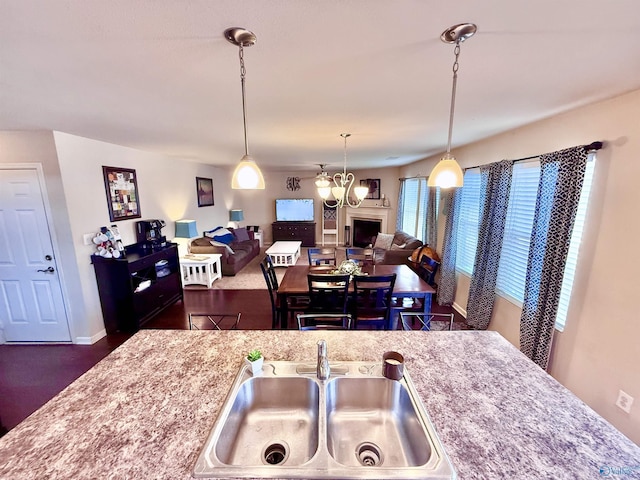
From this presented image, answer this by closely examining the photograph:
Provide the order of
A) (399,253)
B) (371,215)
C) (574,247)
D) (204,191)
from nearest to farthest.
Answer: (574,247)
(399,253)
(204,191)
(371,215)

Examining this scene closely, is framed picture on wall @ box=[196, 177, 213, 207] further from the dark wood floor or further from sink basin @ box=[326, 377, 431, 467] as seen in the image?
sink basin @ box=[326, 377, 431, 467]

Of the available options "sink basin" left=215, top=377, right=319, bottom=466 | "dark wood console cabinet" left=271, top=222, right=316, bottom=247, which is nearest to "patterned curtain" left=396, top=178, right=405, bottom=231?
"dark wood console cabinet" left=271, top=222, right=316, bottom=247

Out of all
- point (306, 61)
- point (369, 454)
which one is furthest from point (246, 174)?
point (369, 454)

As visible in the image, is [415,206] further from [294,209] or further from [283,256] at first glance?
[294,209]

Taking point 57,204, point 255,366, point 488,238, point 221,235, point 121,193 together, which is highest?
point 121,193

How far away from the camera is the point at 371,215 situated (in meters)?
7.67

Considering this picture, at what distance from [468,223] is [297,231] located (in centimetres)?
523

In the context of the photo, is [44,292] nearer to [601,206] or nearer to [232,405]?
[232,405]

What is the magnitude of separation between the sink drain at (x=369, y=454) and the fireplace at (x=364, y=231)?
22.1 feet

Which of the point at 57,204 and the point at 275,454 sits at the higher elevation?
the point at 57,204

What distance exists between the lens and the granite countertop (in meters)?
0.83

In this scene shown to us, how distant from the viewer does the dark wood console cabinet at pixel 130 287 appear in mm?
3062

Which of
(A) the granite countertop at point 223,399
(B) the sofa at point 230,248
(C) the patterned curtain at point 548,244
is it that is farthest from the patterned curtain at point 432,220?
(B) the sofa at point 230,248

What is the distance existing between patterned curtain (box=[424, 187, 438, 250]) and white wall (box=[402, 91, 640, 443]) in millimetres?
2265
